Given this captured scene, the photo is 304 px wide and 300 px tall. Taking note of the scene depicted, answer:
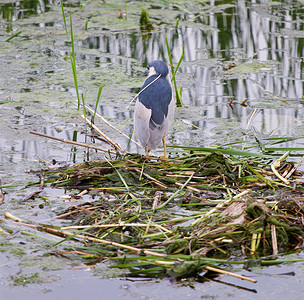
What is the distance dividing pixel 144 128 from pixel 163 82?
1.46 ft

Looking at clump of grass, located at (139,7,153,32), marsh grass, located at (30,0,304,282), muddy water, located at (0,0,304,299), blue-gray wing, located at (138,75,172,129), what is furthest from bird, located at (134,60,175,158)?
clump of grass, located at (139,7,153,32)

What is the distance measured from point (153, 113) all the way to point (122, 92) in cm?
176

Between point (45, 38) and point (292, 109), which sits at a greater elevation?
point (45, 38)

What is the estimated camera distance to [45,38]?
7.77 meters

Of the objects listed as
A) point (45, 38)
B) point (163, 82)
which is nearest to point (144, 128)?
point (163, 82)

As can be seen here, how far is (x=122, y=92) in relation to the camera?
19.9 feet

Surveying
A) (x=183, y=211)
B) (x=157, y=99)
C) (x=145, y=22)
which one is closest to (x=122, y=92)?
(x=157, y=99)

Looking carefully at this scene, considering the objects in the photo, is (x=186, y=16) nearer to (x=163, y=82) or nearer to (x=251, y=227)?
(x=163, y=82)

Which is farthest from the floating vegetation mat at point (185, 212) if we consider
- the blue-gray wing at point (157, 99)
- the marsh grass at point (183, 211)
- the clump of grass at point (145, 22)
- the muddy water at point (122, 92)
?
Result: the clump of grass at point (145, 22)

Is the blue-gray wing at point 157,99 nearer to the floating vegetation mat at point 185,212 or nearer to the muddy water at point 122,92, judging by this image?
the floating vegetation mat at point 185,212

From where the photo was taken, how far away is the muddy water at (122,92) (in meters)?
2.81

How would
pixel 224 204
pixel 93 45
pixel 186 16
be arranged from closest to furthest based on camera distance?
pixel 224 204 < pixel 93 45 < pixel 186 16

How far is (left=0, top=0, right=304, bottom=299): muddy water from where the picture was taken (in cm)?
281

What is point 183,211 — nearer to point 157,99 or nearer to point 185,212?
point 185,212
